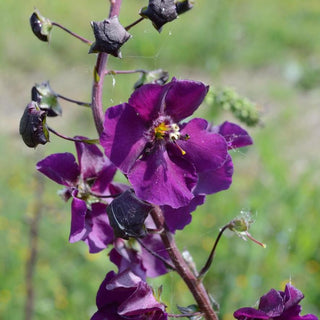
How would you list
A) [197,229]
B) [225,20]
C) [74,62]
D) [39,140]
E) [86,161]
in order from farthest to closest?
[74,62] → [225,20] → [197,229] → [86,161] → [39,140]

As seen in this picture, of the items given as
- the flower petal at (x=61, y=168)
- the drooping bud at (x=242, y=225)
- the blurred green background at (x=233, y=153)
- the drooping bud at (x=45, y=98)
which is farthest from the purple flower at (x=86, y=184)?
the drooping bud at (x=242, y=225)

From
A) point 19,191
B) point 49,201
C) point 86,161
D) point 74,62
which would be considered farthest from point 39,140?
point 74,62

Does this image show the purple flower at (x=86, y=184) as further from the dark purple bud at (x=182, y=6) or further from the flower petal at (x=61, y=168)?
the dark purple bud at (x=182, y=6)

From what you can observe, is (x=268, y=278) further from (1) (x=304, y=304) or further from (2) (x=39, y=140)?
(2) (x=39, y=140)

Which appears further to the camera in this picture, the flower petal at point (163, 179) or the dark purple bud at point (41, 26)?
the dark purple bud at point (41, 26)

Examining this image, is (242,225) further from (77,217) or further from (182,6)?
(182,6)

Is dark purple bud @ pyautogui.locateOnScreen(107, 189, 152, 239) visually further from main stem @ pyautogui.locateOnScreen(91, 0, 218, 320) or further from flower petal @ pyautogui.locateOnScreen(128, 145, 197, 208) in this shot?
main stem @ pyautogui.locateOnScreen(91, 0, 218, 320)
